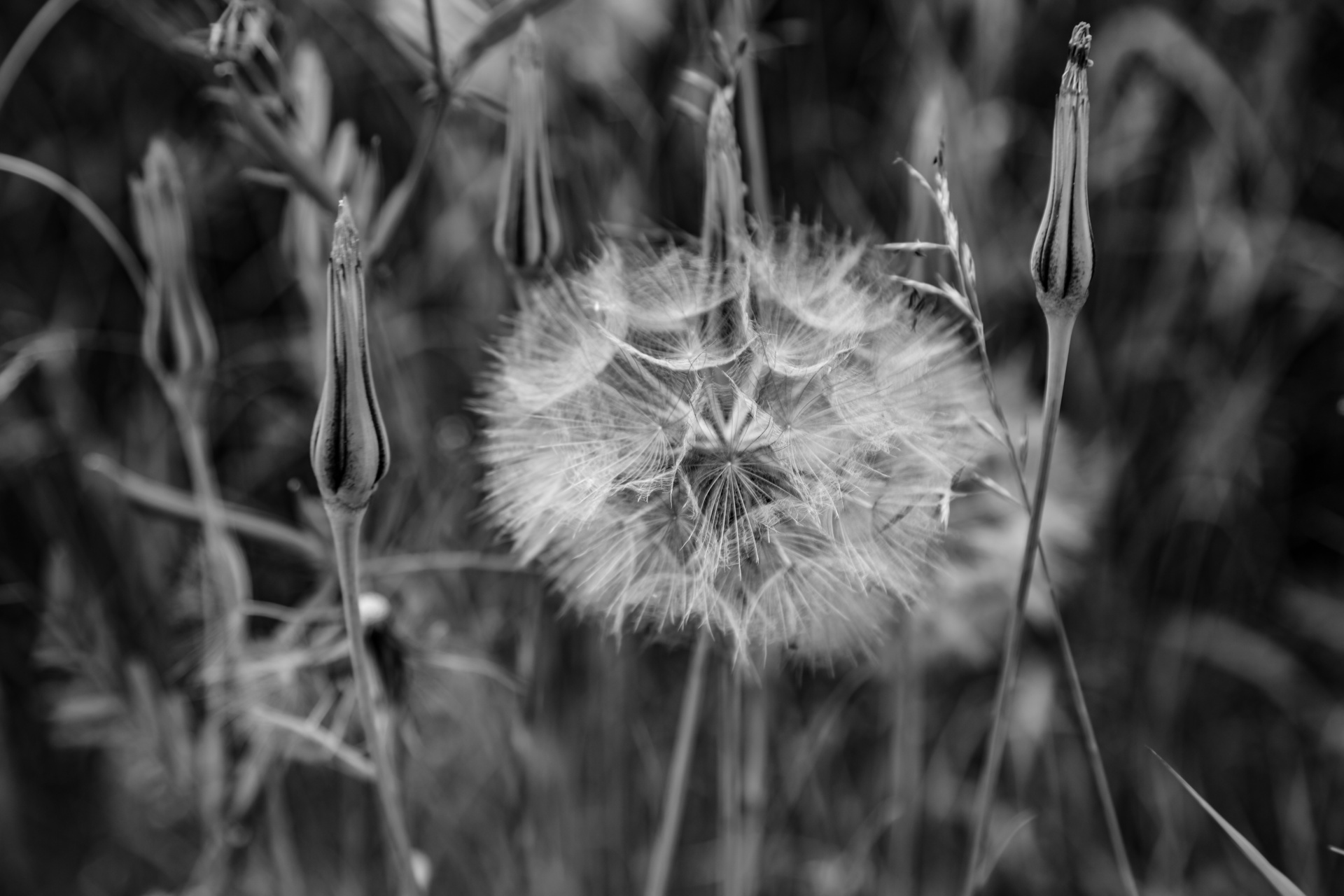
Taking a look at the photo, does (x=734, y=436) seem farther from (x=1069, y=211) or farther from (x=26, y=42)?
(x=26, y=42)

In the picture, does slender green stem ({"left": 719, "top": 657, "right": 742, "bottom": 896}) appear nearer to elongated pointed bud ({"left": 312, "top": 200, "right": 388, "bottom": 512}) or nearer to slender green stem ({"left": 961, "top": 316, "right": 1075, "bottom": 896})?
slender green stem ({"left": 961, "top": 316, "right": 1075, "bottom": 896})

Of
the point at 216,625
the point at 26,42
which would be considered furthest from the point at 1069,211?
the point at 26,42

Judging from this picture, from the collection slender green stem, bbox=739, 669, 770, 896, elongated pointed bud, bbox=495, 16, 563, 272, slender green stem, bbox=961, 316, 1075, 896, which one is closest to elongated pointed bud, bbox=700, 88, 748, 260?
elongated pointed bud, bbox=495, 16, 563, 272

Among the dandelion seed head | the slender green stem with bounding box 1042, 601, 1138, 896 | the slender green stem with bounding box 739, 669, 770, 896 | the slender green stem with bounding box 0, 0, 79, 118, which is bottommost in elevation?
the slender green stem with bounding box 739, 669, 770, 896

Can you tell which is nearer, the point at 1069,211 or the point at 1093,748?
the point at 1069,211

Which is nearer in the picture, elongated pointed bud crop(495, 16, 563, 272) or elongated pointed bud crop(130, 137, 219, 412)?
elongated pointed bud crop(495, 16, 563, 272)

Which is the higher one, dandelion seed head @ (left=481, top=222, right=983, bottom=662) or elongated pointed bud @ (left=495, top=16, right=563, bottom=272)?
elongated pointed bud @ (left=495, top=16, right=563, bottom=272)

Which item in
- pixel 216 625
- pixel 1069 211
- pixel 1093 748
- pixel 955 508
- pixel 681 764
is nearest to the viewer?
pixel 1069 211
